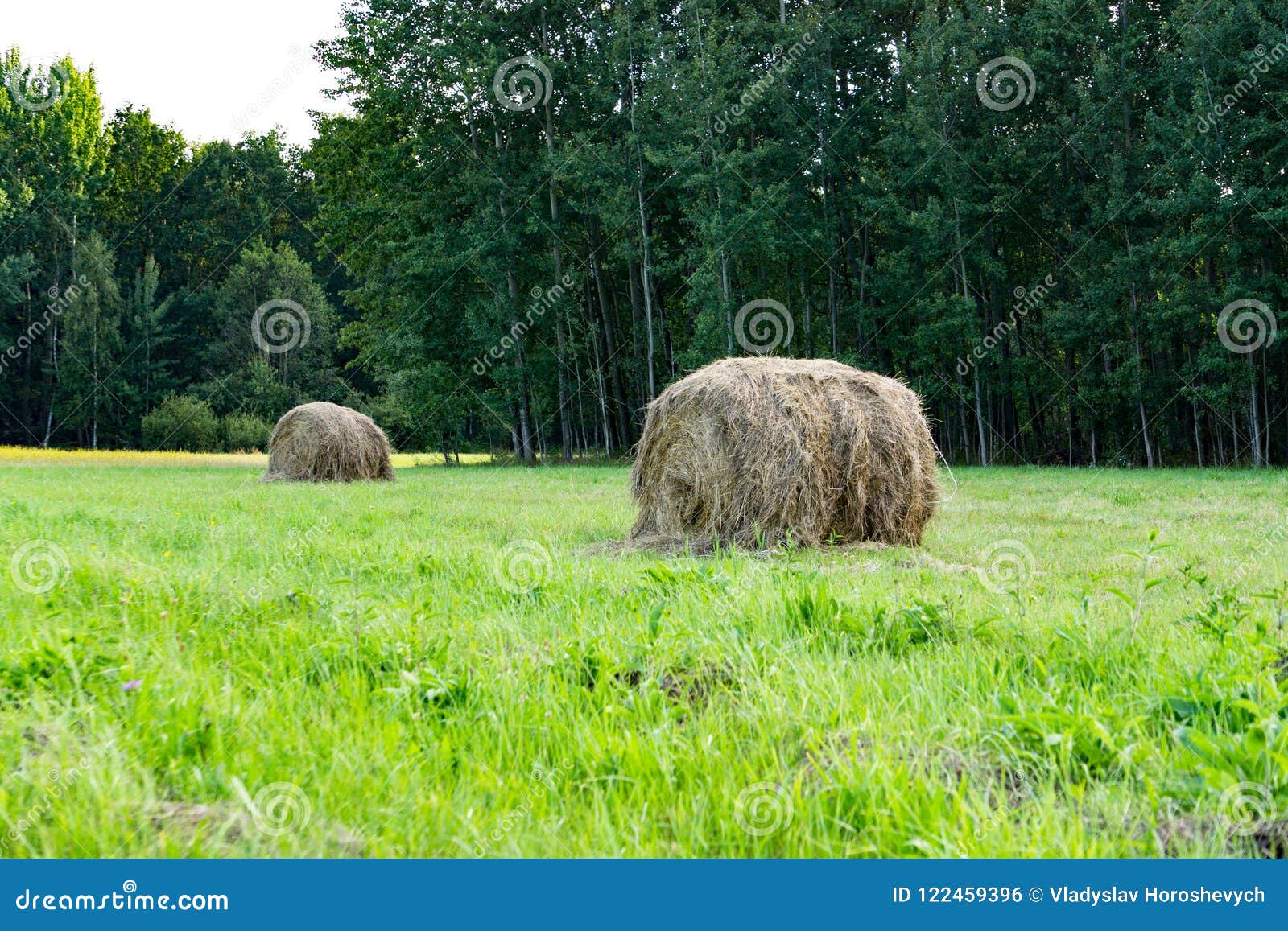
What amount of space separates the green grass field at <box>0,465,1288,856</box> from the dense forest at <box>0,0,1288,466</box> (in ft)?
70.6

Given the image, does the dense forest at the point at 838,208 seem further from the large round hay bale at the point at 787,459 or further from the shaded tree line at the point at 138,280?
the large round hay bale at the point at 787,459

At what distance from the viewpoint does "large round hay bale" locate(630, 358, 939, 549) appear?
25.2 feet

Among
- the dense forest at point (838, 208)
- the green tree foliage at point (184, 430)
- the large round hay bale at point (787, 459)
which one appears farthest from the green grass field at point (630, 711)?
the green tree foliage at point (184, 430)

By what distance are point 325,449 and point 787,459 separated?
14.9 metres

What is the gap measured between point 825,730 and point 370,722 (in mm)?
1570

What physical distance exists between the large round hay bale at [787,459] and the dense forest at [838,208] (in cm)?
1778

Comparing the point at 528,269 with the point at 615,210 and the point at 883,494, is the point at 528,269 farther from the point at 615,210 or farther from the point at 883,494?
the point at 883,494

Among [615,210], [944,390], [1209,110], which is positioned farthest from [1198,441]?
[615,210]

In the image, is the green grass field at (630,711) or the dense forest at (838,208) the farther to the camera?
the dense forest at (838,208)

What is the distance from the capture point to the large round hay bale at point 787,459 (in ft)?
25.2

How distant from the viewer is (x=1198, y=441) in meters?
26.0

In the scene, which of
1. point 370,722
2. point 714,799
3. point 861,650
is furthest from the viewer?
point 861,650

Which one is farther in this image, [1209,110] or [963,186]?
[963,186]

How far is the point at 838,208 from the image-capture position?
29234 millimetres
